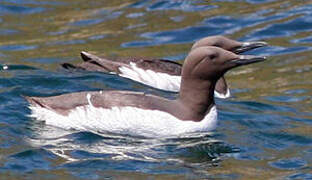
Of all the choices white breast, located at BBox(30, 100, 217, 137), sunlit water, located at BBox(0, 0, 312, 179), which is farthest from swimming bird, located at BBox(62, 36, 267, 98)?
white breast, located at BBox(30, 100, 217, 137)

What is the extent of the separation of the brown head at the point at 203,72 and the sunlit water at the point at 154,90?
1.24 ft

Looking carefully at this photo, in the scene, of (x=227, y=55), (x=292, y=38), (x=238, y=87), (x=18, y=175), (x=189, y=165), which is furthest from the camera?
(x=292, y=38)

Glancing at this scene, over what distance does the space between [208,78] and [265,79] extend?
365cm

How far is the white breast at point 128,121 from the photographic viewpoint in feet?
32.9

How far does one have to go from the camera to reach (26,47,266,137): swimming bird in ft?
33.0

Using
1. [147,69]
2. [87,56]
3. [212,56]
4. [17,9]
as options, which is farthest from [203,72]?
[17,9]

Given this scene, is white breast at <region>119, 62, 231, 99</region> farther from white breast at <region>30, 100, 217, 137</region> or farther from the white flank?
white breast at <region>30, 100, 217, 137</region>

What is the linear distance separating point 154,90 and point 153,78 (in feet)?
0.56

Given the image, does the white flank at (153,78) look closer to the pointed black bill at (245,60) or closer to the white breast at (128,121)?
the white breast at (128,121)

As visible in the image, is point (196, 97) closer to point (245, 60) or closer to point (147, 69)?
point (245, 60)

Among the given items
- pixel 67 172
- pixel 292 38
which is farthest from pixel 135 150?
pixel 292 38

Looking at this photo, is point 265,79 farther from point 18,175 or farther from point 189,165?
point 18,175

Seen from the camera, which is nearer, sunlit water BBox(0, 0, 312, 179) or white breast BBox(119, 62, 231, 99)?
sunlit water BBox(0, 0, 312, 179)

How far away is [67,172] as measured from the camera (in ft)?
29.0
